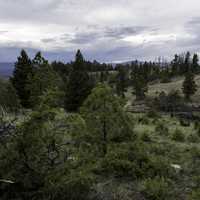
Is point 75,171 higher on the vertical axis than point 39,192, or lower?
higher

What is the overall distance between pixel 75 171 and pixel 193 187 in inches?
150

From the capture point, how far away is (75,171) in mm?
7055

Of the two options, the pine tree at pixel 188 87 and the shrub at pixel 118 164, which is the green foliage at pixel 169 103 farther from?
the shrub at pixel 118 164

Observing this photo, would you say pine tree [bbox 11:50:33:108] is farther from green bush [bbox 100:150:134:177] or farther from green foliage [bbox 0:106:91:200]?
green foliage [bbox 0:106:91:200]

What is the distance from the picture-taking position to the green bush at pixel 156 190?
7.32m

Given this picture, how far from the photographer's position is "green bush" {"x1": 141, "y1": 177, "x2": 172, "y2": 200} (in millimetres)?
7316

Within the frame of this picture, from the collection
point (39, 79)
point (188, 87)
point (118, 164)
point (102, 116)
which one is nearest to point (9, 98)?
point (39, 79)

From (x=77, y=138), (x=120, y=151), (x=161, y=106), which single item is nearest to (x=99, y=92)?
(x=120, y=151)

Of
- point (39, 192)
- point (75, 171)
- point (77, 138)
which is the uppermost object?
point (77, 138)

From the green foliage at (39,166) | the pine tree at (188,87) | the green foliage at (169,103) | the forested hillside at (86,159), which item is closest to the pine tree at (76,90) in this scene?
the forested hillside at (86,159)

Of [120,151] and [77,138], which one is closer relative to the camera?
[77,138]

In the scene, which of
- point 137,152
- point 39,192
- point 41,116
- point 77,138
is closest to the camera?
point 39,192

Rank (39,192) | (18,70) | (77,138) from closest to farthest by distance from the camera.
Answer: (39,192)
(77,138)
(18,70)

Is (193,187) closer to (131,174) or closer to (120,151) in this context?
(131,174)
